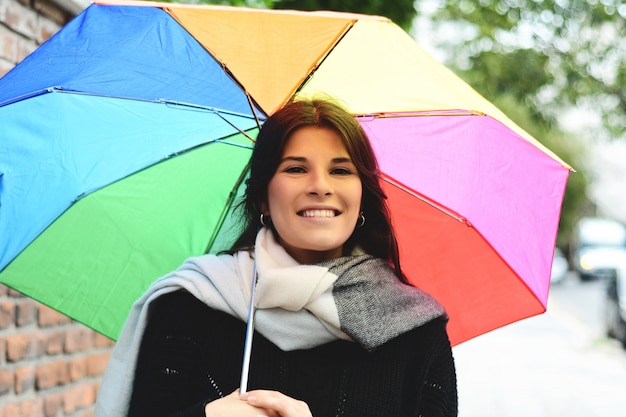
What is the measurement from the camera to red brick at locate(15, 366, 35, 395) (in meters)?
3.52

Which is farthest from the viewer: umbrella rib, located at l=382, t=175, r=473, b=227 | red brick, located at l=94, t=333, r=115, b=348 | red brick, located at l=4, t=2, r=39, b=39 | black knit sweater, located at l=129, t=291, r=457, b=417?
red brick, located at l=94, t=333, r=115, b=348

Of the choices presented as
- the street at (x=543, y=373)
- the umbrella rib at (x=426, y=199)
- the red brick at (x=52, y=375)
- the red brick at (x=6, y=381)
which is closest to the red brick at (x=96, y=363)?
the red brick at (x=52, y=375)

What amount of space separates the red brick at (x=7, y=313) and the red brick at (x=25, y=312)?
36 millimetres

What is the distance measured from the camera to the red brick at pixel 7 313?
3.38m

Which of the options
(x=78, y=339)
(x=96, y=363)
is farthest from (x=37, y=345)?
(x=96, y=363)

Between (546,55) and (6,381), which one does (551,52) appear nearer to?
(546,55)

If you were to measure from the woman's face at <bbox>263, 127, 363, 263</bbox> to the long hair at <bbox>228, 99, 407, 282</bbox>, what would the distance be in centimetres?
2

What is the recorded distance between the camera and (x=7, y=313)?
3.44 meters

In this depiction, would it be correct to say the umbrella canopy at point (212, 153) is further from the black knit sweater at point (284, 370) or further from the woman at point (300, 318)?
the black knit sweater at point (284, 370)

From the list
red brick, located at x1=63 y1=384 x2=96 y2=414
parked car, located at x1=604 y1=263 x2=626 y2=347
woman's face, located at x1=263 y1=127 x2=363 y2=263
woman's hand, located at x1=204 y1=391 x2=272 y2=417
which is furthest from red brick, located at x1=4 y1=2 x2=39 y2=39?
parked car, located at x1=604 y1=263 x2=626 y2=347

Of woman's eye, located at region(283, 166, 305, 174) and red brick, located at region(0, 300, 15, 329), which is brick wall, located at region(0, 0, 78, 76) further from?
woman's eye, located at region(283, 166, 305, 174)

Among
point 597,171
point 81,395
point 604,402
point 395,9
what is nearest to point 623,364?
point 604,402

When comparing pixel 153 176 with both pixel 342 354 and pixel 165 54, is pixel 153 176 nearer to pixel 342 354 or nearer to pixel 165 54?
pixel 165 54

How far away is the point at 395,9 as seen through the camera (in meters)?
5.47
